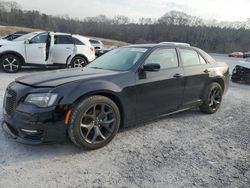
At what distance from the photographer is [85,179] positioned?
2.78 m

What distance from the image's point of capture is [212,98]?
541 centimetres

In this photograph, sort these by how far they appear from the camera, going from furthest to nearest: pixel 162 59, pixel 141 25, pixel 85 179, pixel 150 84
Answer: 1. pixel 141 25
2. pixel 162 59
3. pixel 150 84
4. pixel 85 179

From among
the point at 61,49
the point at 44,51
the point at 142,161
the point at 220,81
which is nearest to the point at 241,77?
the point at 220,81

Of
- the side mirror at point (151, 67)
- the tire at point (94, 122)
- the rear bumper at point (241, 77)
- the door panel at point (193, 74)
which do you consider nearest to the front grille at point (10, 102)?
the tire at point (94, 122)

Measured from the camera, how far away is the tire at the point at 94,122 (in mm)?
3240

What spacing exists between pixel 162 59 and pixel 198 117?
164cm

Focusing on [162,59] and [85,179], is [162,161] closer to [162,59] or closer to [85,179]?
[85,179]

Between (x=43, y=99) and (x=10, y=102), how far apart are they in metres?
0.64

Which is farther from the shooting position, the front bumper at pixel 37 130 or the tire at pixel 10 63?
the tire at pixel 10 63

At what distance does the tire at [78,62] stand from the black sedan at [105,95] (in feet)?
17.5

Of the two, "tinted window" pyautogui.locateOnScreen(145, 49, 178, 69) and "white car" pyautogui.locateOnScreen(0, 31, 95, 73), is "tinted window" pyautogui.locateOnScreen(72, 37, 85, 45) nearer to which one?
"white car" pyautogui.locateOnScreen(0, 31, 95, 73)

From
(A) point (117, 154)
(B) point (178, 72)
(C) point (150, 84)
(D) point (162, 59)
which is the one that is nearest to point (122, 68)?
(C) point (150, 84)

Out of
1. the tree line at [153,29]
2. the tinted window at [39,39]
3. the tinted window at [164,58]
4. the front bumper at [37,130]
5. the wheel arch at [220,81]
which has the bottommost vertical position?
the front bumper at [37,130]

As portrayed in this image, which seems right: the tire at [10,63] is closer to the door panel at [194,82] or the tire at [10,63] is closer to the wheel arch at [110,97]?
the wheel arch at [110,97]
